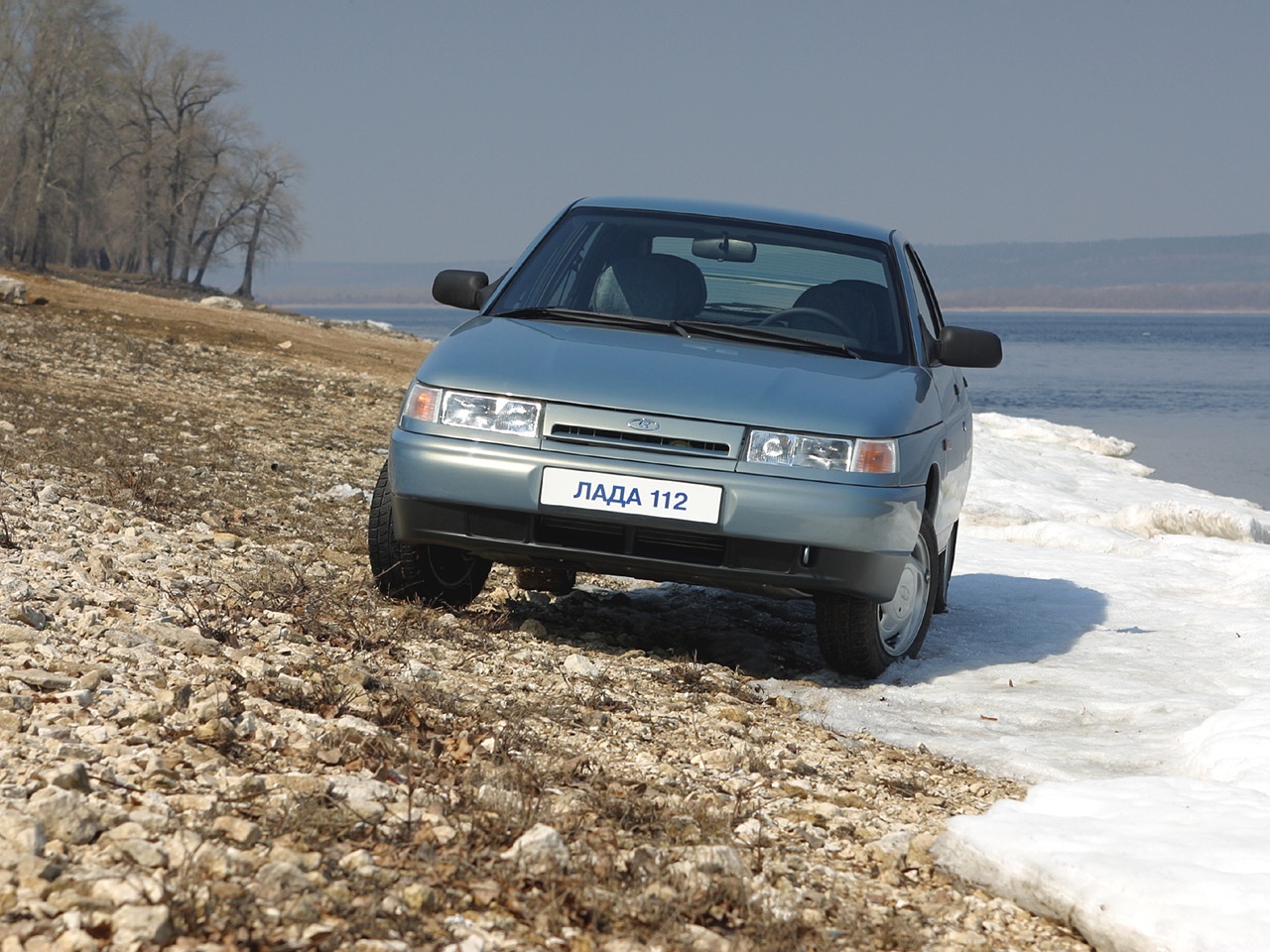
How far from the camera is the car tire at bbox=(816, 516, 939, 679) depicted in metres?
5.06

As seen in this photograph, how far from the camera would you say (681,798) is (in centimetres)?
354

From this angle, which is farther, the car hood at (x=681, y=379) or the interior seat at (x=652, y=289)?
the interior seat at (x=652, y=289)

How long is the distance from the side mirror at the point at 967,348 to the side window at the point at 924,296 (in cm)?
46

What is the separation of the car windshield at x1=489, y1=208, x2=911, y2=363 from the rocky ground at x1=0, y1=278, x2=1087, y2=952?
1316 millimetres

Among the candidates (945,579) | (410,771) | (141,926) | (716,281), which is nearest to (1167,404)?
(945,579)

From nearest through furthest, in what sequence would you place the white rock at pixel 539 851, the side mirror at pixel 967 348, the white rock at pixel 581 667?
the white rock at pixel 539 851 → the white rock at pixel 581 667 → the side mirror at pixel 967 348

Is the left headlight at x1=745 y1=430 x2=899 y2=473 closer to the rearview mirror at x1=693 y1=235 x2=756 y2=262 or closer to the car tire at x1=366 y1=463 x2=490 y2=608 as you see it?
the car tire at x1=366 y1=463 x2=490 y2=608


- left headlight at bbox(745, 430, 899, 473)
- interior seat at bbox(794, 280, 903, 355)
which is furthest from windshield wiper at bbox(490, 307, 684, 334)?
left headlight at bbox(745, 430, 899, 473)

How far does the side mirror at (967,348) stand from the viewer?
18.8ft

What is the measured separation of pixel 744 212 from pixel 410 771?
356 centimetres

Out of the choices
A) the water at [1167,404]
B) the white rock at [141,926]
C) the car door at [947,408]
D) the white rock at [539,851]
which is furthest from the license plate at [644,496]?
the water at [1167,404]

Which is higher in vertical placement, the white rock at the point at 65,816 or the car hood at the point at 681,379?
the car hood at the point at 681,379

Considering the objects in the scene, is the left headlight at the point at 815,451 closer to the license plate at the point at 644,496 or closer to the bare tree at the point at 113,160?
the license plate at the point at 644,496

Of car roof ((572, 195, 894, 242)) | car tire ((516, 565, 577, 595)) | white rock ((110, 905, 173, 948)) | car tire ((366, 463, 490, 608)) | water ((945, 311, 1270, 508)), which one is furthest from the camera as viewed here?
water ((945, 311, 1270, 508))
